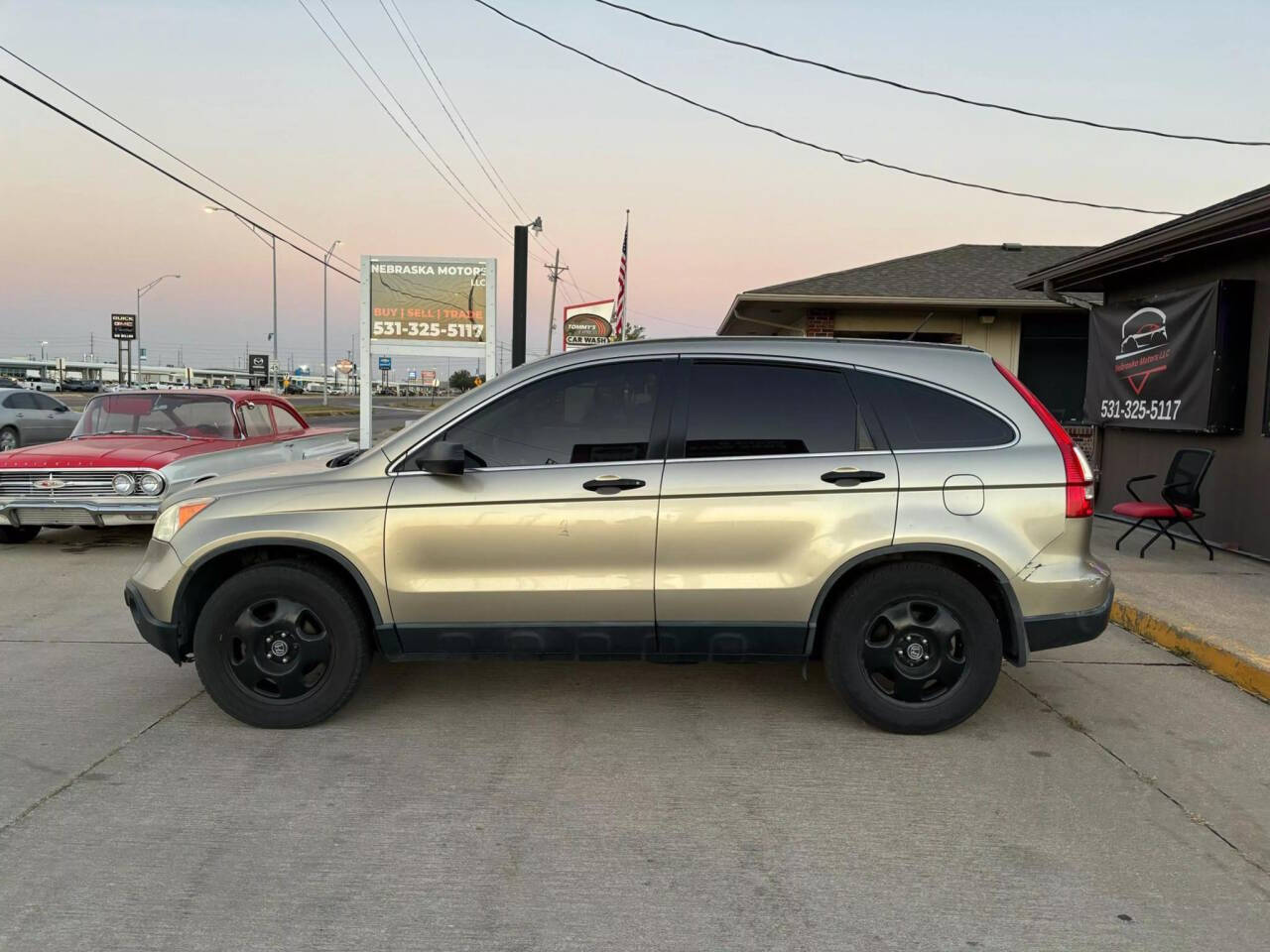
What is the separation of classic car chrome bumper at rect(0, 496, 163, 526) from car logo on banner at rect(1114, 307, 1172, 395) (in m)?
9.91

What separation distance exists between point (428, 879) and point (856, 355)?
2.95 m

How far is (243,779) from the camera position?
3920 mm

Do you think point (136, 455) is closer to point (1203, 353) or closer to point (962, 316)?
point (1203, 353)

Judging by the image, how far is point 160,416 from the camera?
995cm

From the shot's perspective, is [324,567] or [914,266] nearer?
[324,567]

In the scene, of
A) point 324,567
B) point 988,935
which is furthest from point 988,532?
point 324,567

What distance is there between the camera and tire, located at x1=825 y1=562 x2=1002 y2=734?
14.2ft

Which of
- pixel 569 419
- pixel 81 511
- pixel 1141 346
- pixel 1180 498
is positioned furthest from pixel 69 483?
pixel 1141 346

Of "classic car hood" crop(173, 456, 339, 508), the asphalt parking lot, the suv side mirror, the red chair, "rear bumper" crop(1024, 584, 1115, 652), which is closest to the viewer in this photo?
the asphalt parking lot

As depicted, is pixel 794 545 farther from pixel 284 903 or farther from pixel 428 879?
pixel 284 903

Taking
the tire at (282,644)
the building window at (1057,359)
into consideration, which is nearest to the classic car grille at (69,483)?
the tire at (282,644)

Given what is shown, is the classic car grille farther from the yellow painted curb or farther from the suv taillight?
the yellow painted curb

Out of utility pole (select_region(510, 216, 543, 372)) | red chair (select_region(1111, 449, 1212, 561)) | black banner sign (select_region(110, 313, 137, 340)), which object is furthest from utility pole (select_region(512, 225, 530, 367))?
black banner sign (select_region(110, 313, 137, 340))

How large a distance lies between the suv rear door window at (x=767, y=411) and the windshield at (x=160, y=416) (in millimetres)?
7093
